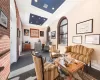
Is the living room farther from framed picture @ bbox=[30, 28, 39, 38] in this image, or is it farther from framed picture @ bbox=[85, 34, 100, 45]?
framed picture @ bbox=[30, 28, 39, 38]

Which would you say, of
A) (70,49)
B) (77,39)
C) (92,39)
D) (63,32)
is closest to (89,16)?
(92,39)

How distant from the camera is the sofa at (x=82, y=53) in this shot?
11.4 feet

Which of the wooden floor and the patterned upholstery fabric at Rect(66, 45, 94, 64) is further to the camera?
the patterned upholstery fabric at Rect(66, 45, 94, 64)

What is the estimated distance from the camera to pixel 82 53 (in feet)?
13.1

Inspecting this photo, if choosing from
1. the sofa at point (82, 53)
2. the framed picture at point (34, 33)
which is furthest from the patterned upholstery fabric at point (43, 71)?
the framed picture at point (34, 33)

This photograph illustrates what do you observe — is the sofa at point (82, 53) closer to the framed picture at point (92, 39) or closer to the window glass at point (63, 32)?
the framed picture at point (92, 39)

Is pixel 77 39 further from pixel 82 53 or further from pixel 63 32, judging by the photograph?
pixel 63 32

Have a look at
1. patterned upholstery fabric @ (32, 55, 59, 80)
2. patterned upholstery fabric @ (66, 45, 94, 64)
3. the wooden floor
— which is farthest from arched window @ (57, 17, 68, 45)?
patterned upholstery fabric @ (32, 55, 59, 80)

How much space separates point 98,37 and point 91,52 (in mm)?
729

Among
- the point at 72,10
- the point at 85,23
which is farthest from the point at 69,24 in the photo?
the point at 85,23

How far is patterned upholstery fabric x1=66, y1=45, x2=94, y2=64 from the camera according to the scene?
347cm

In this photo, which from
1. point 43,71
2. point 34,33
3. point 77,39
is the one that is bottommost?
point 43,71

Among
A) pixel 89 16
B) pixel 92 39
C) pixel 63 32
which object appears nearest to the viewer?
pixel 92 39

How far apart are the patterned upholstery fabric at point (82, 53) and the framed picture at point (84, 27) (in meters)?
0.85
